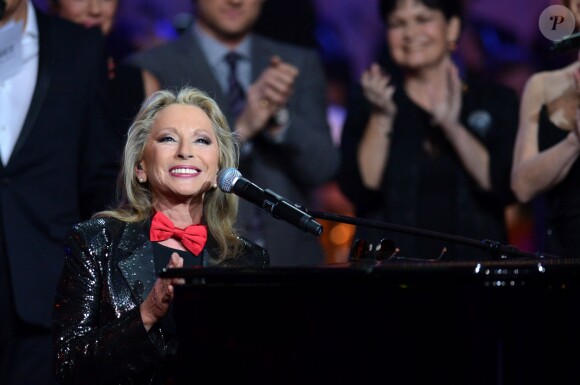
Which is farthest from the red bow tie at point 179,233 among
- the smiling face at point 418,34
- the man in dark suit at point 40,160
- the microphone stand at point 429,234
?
the smiling face at point 418,34

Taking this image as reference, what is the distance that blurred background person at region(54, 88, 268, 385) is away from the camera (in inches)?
98.3

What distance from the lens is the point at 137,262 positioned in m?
2.76

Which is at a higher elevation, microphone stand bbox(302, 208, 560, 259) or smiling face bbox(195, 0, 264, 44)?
smiling face bbox(195, 0, 264, 44)

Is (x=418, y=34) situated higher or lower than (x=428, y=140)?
higher

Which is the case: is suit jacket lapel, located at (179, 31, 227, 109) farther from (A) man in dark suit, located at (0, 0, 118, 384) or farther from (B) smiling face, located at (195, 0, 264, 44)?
(A) man in dark suit, located at (0, 0, 118, 384)

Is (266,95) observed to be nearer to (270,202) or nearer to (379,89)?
(379,89)

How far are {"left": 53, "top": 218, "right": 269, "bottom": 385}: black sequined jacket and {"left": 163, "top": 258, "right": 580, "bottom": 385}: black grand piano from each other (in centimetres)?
37

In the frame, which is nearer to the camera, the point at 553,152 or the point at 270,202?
the point at 270,202

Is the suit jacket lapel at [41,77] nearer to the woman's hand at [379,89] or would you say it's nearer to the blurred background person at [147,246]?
the blurred background person at [147,246]

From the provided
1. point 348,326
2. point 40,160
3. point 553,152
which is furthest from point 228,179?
point 553,152

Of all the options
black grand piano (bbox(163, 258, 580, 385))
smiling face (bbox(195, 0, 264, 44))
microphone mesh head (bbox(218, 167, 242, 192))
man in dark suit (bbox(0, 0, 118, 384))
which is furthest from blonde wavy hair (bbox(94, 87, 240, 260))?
smiling face (bbox(195, 0, 264, 44))

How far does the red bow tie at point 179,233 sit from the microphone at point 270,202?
0.33 meters

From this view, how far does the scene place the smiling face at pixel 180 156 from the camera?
292 centimetres

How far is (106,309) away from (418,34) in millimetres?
2735
